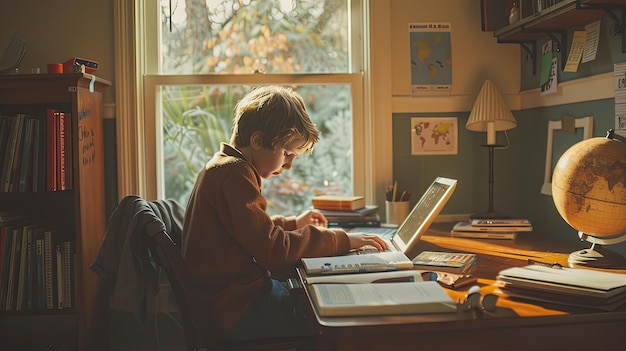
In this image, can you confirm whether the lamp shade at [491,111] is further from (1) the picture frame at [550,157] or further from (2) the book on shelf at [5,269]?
(2) the book on shelf at [5,269]

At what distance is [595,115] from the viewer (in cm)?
227

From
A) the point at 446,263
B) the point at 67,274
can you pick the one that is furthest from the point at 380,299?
the point at 67,274

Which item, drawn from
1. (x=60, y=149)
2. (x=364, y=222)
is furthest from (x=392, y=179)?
(x=60, y=149)

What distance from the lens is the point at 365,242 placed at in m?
1.94

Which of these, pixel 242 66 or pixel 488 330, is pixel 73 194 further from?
pixel 488 330

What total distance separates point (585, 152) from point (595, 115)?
471 mm

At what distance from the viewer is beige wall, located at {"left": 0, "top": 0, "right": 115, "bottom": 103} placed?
8.89ft

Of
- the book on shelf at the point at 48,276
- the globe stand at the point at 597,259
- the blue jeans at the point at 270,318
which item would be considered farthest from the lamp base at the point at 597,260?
the book on shelf at the point at 48,276

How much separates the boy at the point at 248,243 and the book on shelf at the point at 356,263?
3.7 inches

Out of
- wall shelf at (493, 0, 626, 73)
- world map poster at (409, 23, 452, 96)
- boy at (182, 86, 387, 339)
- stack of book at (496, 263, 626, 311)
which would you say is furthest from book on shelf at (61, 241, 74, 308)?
wall shelf at (493, 0, 626, 73)

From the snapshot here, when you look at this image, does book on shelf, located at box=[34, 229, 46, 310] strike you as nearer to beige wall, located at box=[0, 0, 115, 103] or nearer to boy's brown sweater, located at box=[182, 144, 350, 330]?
beige wall, located at box=[0, 0, 115, 103]

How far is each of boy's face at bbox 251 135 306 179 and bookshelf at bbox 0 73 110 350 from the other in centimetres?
80

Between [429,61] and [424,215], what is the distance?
3.06 feet

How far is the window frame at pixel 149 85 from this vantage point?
272cm
